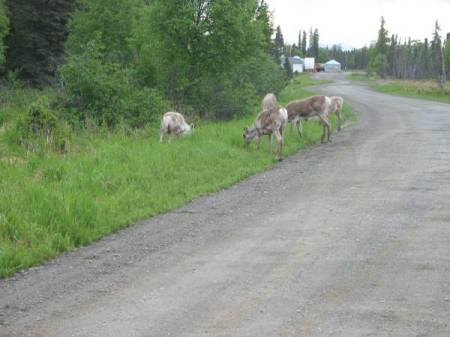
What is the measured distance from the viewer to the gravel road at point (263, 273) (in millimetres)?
5688

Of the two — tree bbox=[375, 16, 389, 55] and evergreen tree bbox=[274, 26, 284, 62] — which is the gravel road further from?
tree bbox=[375, 16, 389, 55]

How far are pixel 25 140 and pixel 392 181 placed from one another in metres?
9.54

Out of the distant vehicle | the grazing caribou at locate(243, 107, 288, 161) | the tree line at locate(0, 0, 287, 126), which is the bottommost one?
the distant vehicle

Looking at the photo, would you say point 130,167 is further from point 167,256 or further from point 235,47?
point 235,47

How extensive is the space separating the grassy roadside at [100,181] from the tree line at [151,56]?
2681 mm

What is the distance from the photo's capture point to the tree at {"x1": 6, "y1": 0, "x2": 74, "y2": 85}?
37006 millimetres

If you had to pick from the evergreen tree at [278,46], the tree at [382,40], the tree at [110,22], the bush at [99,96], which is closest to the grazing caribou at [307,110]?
the bush at [99,96]

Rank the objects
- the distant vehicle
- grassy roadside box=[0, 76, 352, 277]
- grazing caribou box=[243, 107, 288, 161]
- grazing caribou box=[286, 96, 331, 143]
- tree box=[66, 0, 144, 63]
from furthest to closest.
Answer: the distant vehicle → tree box=[66, 0, 144, 63] → grazing caribou box=[286, 96, 331, 143] → grazing caribou box=[243, 107, 288, 161] → grassy roadside box=[0, 76, 352, 277]

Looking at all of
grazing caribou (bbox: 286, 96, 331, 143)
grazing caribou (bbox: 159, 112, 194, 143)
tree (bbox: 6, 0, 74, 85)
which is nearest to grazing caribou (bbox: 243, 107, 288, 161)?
grazing caribou (bbox: 159, 112, 194, 143)

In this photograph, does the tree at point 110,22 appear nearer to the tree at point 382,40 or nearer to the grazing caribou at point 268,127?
the grazing caribou at point 268,127

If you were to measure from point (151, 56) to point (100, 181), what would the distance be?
15.9 m

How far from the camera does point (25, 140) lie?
16.7 m

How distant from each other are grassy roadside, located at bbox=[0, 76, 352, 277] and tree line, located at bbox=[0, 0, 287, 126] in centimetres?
268

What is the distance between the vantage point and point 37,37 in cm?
3700
